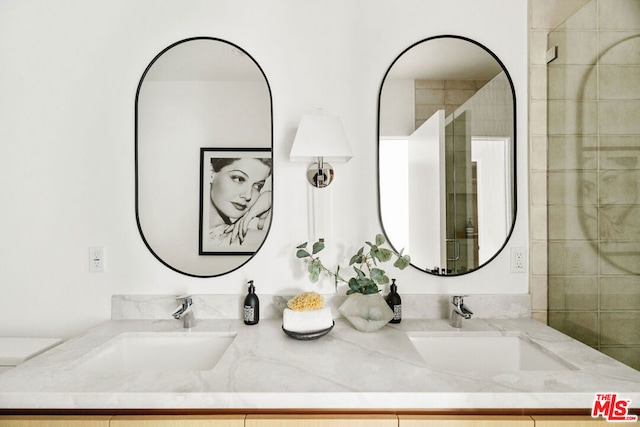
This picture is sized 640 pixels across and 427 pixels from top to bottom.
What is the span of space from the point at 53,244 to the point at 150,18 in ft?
3.64

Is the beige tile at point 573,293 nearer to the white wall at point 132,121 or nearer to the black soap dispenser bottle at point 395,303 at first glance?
the white wall at point 132,121

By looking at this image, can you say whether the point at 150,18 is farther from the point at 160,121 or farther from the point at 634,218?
the point at 634,218

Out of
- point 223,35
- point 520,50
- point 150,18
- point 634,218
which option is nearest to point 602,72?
point 520,50

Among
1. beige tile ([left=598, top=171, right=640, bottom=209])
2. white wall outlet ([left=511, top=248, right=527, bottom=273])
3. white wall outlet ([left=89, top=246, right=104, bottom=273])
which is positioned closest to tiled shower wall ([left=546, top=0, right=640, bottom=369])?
beige tile ([left=598, top=171, right=640, bottom=209])

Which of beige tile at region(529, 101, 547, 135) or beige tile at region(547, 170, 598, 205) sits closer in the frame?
beige tile at region(547, 170, 598, 205)

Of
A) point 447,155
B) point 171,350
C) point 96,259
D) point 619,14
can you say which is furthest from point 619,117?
point 96,259

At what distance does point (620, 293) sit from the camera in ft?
4.48

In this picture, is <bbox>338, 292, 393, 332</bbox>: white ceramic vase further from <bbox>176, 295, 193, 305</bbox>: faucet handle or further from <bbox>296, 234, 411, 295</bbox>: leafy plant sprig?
<bbox>176, 295, 193, 305</bbox>: faucet handle

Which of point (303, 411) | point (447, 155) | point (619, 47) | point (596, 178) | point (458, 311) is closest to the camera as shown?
point (303, 411)

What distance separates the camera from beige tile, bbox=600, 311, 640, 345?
1.31m

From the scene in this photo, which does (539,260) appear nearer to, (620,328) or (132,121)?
(620,328)

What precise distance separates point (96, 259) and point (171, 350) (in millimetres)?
564

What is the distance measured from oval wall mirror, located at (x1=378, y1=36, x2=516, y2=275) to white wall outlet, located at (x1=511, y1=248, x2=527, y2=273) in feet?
0.25

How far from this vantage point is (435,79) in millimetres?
1700
